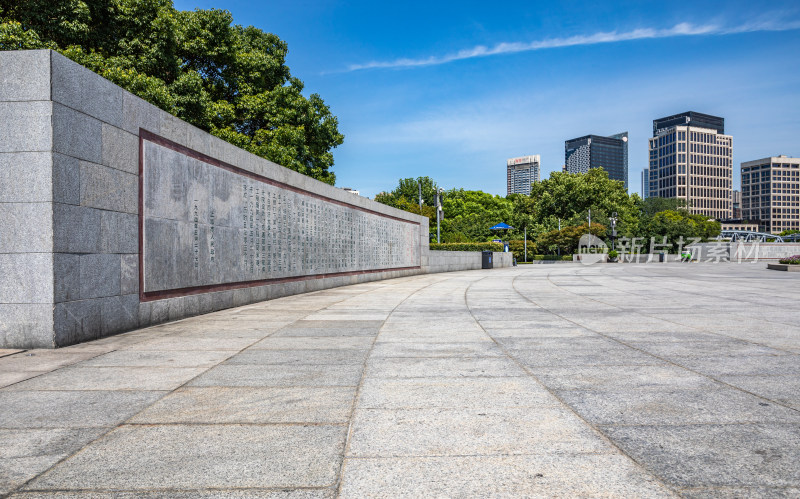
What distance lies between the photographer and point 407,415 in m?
3.53

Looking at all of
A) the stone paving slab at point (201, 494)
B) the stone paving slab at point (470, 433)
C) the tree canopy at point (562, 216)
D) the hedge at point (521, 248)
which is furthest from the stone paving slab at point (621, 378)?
the hedge at point (521, 248)

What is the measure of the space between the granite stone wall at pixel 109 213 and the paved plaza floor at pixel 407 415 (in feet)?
2.50

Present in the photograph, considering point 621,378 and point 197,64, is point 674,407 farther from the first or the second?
point 197,64

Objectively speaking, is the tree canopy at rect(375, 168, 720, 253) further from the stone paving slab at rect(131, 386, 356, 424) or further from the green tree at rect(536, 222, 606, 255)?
the stone paving slab at rect(131, 386, 356, 424)

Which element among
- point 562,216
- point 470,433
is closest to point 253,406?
point 470,433

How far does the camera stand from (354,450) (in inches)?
114

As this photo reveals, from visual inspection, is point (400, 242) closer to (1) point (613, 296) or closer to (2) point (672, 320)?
(1) point (613, 296)

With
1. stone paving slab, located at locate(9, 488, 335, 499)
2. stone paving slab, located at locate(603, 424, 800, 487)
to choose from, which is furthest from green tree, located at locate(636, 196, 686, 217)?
stone paving slab, located at locate(9, 488, 335, 499)

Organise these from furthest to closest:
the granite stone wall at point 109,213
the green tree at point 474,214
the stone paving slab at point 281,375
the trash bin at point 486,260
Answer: the green tree at point 474,214
the trash bin at point 486,260
the granite stone wall at point 109,213
the stone paving slab at point 281,375

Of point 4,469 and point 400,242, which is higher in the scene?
point 400,242

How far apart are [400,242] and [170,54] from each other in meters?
12.5

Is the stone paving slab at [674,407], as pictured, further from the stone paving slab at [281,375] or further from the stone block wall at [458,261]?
the stone block wall at [458,261]

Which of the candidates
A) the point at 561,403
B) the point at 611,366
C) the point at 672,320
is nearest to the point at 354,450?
the point at 561,403

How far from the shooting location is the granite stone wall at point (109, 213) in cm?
610
